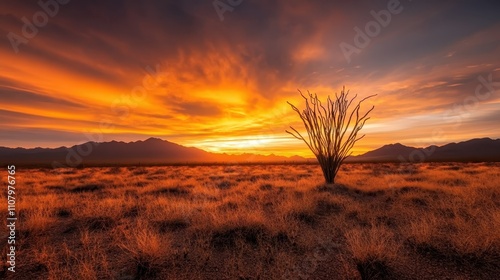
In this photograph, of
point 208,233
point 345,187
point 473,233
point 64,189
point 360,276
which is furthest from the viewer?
point 64,189

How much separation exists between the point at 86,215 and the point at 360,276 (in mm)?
6948

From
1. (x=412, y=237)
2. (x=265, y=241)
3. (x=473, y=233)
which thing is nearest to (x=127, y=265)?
(x=265, y=241)

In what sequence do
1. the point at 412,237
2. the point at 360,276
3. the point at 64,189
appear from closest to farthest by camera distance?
the point at 360,276 < the point at 412,237 < the point at 64,189

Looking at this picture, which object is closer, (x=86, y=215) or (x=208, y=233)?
(x=208, y=233)

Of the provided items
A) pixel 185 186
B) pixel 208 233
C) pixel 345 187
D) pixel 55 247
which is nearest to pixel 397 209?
pixel 345 187

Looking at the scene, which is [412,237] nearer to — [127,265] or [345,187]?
[127,265]

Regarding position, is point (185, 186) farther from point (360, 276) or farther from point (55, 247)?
point (360, 276)

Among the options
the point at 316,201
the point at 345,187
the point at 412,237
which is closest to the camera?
the point at 412,237

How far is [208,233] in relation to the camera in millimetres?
5520

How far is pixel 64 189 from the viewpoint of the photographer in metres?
13.1

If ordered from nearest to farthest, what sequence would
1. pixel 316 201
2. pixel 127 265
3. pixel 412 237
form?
pixel 127 265
pixel 412 237
pixel 316 201

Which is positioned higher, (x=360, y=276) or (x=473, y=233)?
(x=473, y=233)

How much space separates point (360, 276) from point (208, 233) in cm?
308

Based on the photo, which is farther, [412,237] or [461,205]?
[461,205]
